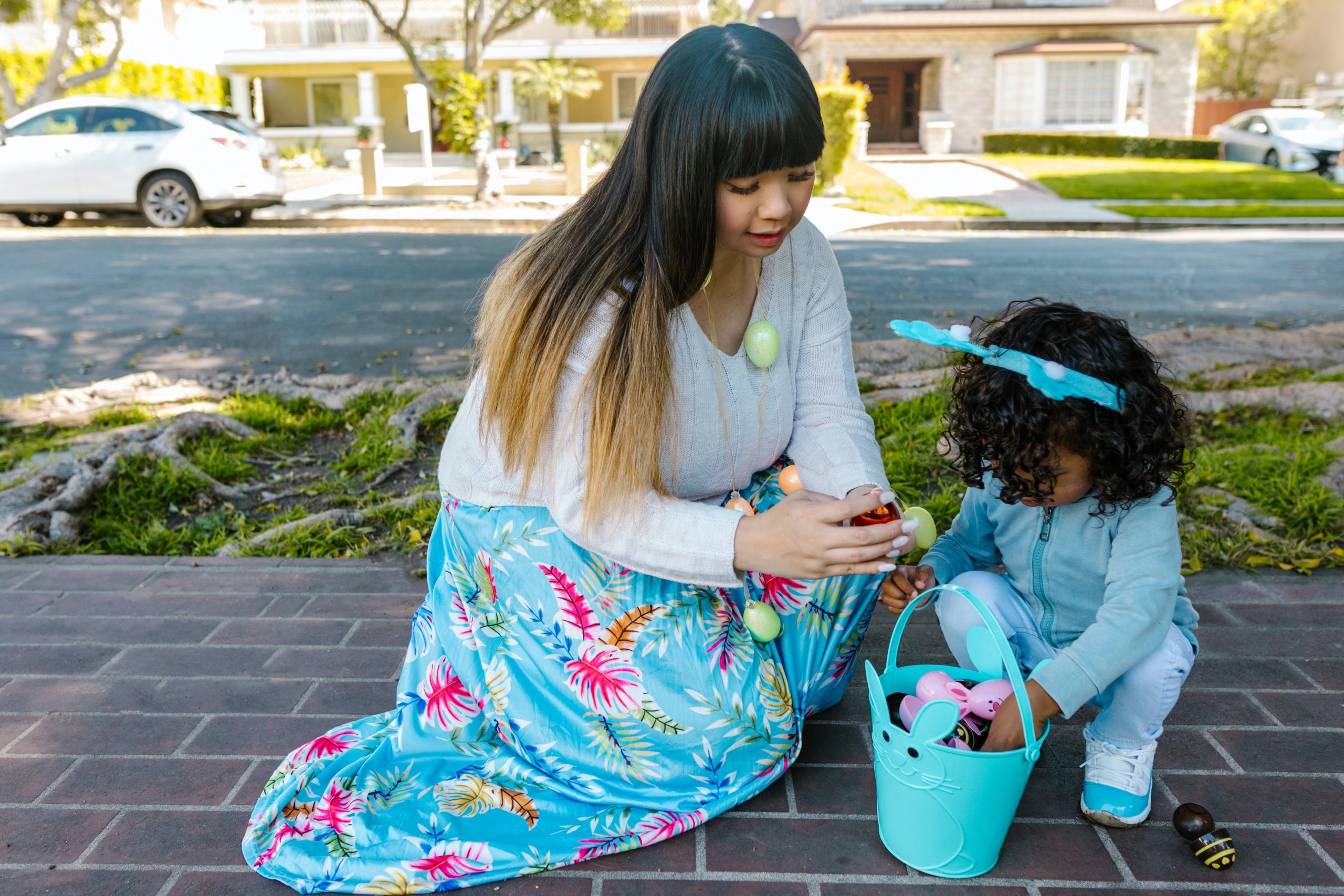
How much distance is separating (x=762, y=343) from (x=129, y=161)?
1189 cm

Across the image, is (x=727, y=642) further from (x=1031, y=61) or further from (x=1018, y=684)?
(x=1031, y=61)

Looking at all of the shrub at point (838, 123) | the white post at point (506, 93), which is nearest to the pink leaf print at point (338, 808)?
the shrub at point (838, 123)

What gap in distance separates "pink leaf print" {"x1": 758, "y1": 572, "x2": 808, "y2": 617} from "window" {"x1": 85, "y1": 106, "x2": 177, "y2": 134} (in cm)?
1194

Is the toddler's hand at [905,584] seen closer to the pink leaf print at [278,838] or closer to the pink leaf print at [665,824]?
the pink leaf print at [665,824]

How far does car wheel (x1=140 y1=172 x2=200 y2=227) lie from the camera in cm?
1173

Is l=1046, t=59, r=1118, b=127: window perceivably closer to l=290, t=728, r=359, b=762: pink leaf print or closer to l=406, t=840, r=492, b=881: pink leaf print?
l=290, t=728, r=359, b=762: pink leaf print

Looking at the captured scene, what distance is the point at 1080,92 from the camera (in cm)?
2488

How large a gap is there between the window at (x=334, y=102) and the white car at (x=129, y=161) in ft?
54.7

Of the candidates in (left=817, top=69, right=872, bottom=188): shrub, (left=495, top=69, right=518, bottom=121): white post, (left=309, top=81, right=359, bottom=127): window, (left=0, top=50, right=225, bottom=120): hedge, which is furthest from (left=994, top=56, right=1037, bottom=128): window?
(left=0, top=50, right=225, bottom=120): hedge

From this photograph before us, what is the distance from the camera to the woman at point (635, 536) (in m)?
1.70

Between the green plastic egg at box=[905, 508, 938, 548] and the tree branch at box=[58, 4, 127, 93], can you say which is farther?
the tree branch at box=[58, 4, 127, 93]

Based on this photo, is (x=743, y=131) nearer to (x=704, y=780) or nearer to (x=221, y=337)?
(x=704, y=780)

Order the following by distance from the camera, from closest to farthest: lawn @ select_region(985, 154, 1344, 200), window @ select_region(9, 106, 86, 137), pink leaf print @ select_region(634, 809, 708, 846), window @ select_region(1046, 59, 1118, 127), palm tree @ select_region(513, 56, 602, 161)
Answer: pink leaf print @ select_region(634, 809, 708, 846)
window @ select_region(9, 106, 86, 137)
lawn @ select_region(985, 154, 1344, 200)
palm tree @ select_region(513, 56, 602, 161)
window @ select_region(1046, 59, 1118, 127)

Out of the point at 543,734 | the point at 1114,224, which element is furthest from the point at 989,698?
the point at 1114,224
